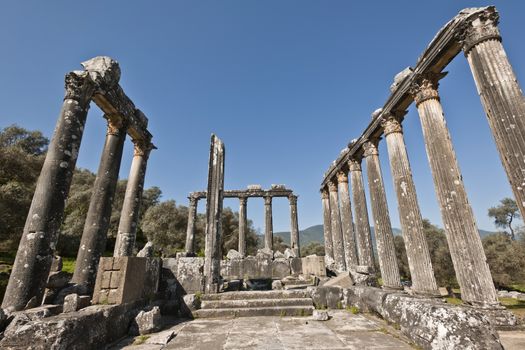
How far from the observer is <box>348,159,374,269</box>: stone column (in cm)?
1236

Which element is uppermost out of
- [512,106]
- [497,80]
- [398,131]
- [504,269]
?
[398,131]

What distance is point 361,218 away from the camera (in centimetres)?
1278

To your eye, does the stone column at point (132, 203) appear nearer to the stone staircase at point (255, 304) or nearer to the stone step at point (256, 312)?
the stone staircase at point (255, 304)

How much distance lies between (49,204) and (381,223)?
11039 millimetres

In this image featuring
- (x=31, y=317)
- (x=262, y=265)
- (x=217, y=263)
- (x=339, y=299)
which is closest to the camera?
(x=31, y=317)

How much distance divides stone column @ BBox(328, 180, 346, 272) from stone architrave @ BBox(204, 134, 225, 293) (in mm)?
9761

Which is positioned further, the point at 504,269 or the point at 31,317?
the point at 504,269

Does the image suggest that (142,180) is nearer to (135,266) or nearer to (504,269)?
(135,266)

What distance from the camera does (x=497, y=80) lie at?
5895mm

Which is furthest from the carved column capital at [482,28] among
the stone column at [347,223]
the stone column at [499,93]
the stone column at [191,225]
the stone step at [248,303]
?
the stone column at [191,225]

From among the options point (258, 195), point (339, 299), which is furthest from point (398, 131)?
point (258, 195)

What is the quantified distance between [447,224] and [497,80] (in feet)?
12.6

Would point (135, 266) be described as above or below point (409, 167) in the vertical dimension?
below

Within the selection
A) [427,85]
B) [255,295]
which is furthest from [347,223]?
[255,295]
